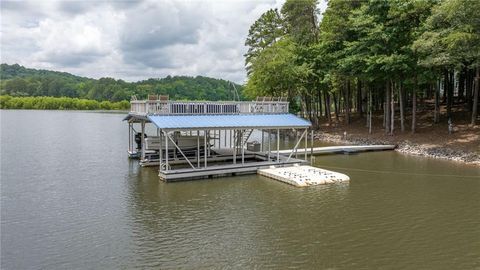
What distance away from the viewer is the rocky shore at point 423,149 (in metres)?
23.7

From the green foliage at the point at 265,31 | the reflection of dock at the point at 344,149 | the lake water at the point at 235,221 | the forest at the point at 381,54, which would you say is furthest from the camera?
the green foliage at the point at 265,31

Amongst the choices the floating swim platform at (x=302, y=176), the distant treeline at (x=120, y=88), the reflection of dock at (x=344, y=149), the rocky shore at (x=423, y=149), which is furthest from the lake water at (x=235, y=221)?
the distant treeline at (x=120, y=88)

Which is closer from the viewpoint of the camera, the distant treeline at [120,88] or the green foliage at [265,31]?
the green foliage at [265,31]

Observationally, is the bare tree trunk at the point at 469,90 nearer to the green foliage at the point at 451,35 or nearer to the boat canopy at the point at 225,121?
the green foliage at the point at 451,35

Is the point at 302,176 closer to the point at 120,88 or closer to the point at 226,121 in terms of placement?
the point at 226,121

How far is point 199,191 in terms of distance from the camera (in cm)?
1617

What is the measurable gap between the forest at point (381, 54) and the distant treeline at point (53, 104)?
102 meters

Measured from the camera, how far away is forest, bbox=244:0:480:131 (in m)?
24.8

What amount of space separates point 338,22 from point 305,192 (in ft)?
74.4

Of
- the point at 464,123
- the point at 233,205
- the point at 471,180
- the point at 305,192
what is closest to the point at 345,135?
the point at 464,123

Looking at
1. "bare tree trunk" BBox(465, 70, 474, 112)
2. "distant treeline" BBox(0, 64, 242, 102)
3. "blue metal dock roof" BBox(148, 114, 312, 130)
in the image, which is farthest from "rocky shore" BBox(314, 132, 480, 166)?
"distant treeline" BBox(0, 64, 242, 102)

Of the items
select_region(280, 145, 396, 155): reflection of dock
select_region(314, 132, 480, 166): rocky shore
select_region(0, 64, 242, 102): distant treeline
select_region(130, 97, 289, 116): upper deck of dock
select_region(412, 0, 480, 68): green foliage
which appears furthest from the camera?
select_region(0, 64, 242, 102): distant treeline

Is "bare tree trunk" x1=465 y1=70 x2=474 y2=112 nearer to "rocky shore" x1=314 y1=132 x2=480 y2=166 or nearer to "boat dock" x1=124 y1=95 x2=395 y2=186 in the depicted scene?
"rocky shore" x1=314 y1=132 x2=480 y2=166

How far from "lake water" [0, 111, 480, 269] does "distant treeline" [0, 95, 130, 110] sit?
122m
